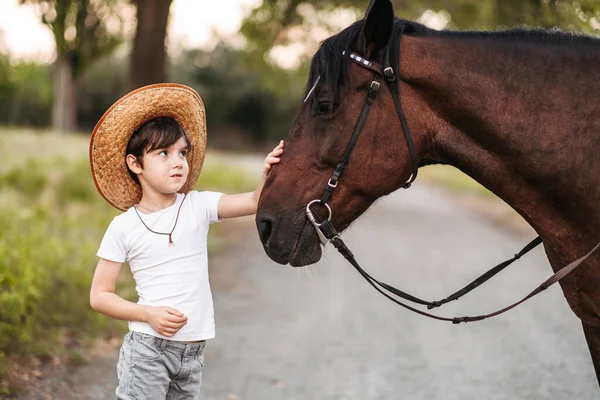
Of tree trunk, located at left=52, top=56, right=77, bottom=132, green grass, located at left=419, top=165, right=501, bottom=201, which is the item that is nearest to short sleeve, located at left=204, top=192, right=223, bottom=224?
green grass, located at left=419, top=165, right=501, bottom=201

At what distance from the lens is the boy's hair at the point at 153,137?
2756mm

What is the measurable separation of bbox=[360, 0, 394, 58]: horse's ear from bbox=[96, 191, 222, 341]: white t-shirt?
1040 millimetres

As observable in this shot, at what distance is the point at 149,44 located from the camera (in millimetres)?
10727

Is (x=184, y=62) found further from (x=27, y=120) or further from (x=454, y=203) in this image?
(x=454, y=203)

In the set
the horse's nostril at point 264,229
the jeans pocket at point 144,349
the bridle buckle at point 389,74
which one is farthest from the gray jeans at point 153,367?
the bridle buckle at point 389,74

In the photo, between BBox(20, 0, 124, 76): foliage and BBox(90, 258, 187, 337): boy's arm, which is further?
BBox(20, 0, 124, 76): foliage

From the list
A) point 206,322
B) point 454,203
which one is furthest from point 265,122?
point 206,322

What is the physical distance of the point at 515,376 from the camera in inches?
194

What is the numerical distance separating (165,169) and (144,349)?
73cm

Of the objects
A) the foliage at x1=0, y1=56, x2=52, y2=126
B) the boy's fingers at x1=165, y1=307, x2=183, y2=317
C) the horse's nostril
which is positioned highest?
the foliage at x1=0, y1=56, x2=52, y2=126

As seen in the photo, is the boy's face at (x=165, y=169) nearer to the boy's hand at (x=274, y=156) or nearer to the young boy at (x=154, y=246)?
the young boy at (x=154, y=246)

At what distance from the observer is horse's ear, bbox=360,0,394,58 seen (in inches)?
97.0

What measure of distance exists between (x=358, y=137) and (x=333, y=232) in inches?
15.7

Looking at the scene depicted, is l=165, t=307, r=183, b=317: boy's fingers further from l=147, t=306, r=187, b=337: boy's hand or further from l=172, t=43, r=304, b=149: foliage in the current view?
l=172, t=43, r=304, b=149: foliage
